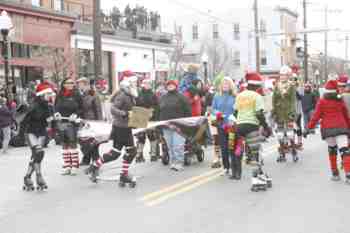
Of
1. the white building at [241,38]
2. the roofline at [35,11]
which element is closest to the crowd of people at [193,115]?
the roofline at [35,11]

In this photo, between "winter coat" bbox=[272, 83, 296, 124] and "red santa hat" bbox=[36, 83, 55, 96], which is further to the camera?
"winter coat" bbox=[272, 83, 296, 124]

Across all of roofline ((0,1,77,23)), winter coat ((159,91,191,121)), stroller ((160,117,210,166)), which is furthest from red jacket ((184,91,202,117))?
roofline ((0,1,77,23))

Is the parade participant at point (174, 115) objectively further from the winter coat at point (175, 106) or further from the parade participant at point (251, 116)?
the parade participant at point (251, 116)

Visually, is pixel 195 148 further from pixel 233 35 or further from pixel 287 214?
pixel 233 35

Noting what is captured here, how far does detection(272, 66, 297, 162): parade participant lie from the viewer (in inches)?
509

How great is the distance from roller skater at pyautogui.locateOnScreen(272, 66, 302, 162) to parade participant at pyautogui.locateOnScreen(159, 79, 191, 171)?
1.90 m

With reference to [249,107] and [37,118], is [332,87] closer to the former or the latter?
[249,107]

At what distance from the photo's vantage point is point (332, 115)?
10430mm

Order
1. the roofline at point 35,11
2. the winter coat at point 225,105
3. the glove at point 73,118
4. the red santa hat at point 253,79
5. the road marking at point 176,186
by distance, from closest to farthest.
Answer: the road marking at point 176,186 → the red santa hat at point 253,79 → the winter coat at point 225,105 → the glove at point 73,118 → the roofline at point 35,11

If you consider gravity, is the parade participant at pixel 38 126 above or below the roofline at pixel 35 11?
below

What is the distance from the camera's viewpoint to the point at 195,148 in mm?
13391

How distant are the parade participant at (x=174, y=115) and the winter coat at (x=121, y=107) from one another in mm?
2141

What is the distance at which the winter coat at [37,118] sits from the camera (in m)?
10.2

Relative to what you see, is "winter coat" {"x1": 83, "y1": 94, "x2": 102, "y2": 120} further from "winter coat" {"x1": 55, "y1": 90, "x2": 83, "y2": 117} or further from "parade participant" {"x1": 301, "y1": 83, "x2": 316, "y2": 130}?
"parade participant" {"x1": 301, "y1": 83, "x2": 316, "y2": 130}
